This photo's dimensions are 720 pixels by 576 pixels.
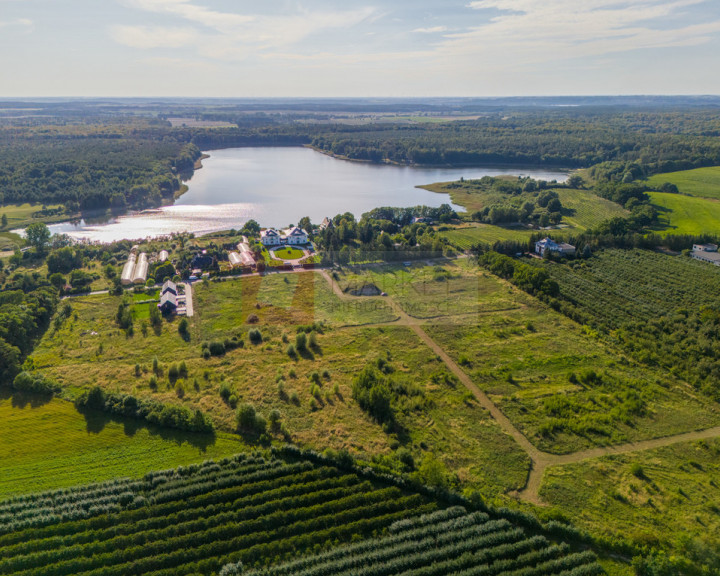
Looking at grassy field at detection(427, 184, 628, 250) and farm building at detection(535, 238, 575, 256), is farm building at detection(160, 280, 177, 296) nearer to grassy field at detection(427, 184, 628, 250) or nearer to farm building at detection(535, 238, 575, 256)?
grassy field at detection(427, 184, 628, 250)

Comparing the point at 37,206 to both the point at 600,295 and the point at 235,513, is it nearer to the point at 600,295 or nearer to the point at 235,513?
the point at 235,513

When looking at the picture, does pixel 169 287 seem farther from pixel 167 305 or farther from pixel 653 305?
pixel 653 305

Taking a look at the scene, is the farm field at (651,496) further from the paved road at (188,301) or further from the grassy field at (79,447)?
the paved road at (188,301)

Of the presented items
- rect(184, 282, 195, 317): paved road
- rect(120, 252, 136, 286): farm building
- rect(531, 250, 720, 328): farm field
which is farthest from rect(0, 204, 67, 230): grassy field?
rect(531, 250, 720, 328): farm field

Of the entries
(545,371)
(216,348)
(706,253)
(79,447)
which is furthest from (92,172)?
(706,253)

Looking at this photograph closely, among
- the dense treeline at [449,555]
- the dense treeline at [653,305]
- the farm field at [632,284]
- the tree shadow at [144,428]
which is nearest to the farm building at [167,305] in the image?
the tree shadow at [144,428]

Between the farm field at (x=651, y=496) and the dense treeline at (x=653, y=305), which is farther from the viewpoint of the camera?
the dense treeline at (x=653, y=305)
